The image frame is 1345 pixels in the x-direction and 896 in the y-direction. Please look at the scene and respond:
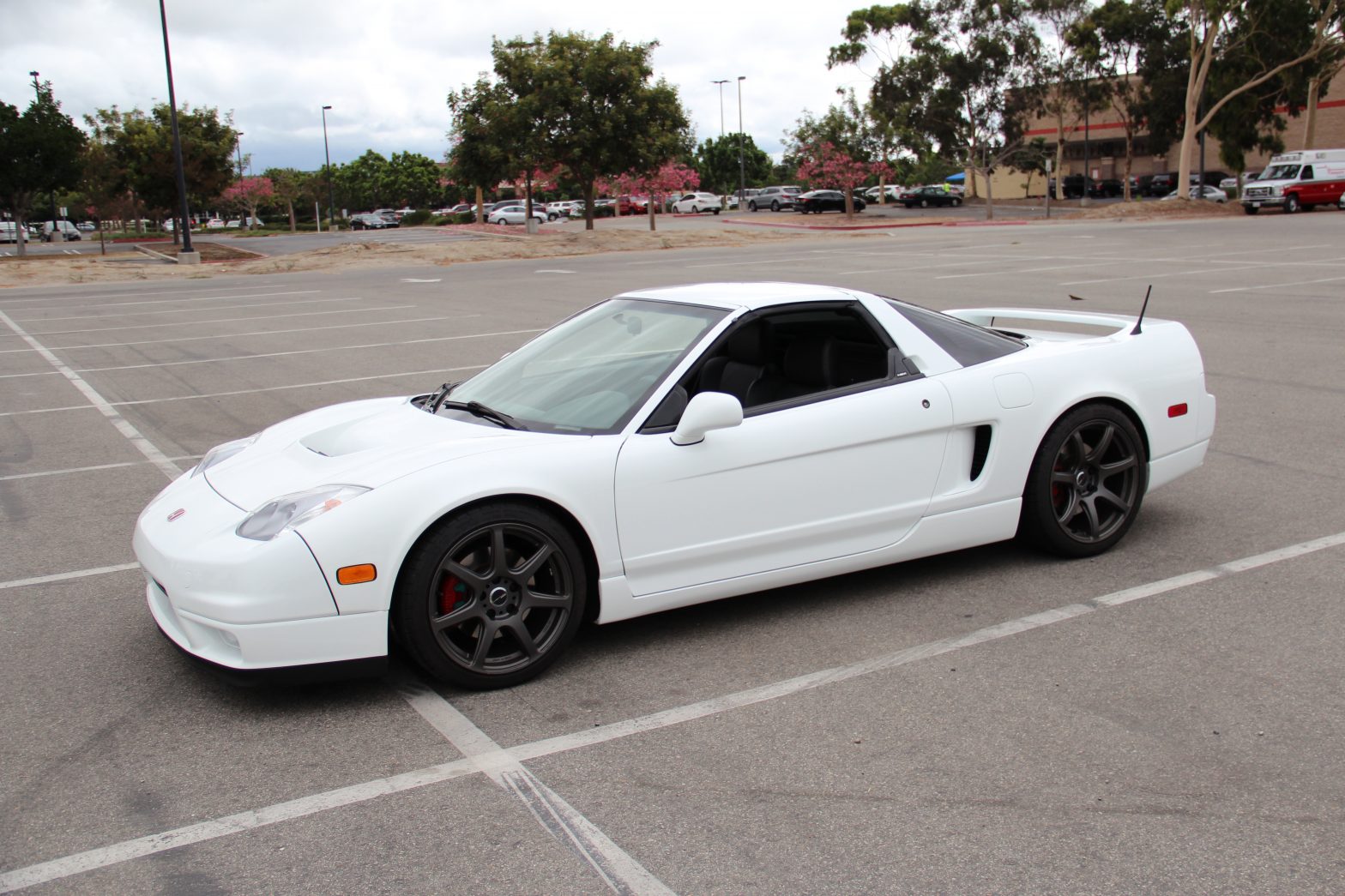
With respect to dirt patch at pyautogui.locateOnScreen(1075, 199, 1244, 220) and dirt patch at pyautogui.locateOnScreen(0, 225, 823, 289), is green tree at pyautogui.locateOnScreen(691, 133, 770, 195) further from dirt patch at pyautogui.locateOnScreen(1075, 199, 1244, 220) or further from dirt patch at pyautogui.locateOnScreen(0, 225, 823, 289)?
Answer: dirt patch at pyautogui.locateOnScreen(0, 225, 823, 289)

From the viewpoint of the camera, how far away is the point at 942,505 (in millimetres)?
4766

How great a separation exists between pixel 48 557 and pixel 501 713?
10.5 ft

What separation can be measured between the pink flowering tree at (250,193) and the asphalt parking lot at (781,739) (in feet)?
285

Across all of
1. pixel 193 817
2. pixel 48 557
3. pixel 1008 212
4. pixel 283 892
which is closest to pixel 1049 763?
pixel 283 892

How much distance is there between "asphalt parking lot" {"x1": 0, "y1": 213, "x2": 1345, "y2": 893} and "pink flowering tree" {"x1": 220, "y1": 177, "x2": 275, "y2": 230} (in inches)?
3425

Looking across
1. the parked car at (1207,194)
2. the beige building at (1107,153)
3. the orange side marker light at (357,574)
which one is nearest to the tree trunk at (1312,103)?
the parked car at (1207,194)

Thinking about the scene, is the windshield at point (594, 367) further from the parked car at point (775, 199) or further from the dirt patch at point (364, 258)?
the parked car at point (775, 199)

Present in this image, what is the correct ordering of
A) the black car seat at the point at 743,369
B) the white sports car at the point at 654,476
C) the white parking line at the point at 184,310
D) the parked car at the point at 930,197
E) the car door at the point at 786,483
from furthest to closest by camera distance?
1. the parked car at the point at 930,197
2. the white parking line at the point at 184,310
3. the black car seat at the point at 743,369
4. the car door at the point at 786,483
5. the white sports car at the point at 654,476

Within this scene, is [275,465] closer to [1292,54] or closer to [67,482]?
[67,482]

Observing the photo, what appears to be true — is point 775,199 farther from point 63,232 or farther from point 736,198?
point 63,232

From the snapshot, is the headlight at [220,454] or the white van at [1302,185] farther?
the white van at [1302,185]

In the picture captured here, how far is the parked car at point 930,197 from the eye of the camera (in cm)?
7075

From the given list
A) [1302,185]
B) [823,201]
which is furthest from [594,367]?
[823,201]

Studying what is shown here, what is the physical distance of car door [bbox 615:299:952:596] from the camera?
13.6ft
